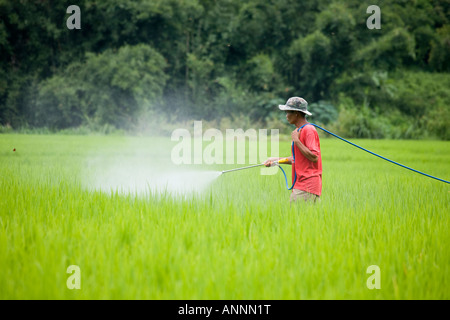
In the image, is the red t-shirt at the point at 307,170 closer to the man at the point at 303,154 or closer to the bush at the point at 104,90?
the man at the point at 303,154

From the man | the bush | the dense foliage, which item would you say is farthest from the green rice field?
the bush

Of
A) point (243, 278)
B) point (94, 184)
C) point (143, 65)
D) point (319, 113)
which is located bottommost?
point (243, 278)

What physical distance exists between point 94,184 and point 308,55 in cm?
1865

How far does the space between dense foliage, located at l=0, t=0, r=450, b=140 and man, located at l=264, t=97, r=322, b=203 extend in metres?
16.6

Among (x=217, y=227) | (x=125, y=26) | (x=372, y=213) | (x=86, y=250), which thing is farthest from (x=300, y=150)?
(x=125, y=26)

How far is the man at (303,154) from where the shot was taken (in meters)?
3.98

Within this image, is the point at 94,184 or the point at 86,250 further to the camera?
the point at 94,184

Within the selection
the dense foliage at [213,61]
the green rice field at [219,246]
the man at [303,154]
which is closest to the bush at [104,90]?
the dense foliage at [213,61]

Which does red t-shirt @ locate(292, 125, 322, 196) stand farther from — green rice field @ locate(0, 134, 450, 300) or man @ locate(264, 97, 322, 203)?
green rice field @ locate(0, 134, 450, 300)

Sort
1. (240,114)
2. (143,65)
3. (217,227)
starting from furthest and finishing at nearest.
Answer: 1. (240,114)
2. (143,65)
3. (217,227)

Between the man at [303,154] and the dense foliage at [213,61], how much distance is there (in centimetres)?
1665
